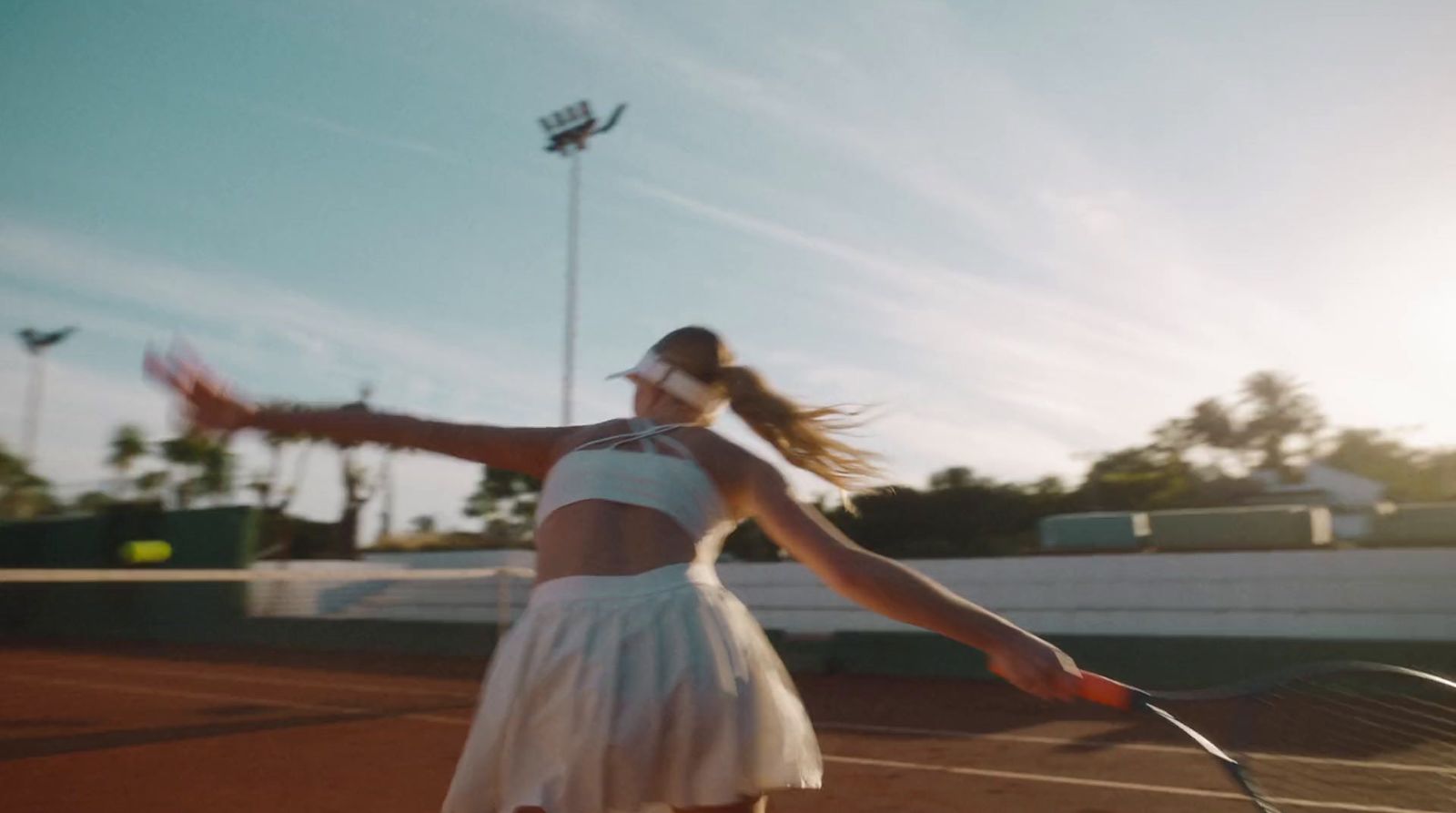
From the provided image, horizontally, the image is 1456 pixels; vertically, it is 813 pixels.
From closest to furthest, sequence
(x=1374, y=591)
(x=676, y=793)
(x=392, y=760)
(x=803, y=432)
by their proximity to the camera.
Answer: (x=676, y=793) < (x=803, y=432) < (x=392, y=760) < (x=1374, y=591)

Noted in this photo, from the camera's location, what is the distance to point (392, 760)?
8297 millimetres

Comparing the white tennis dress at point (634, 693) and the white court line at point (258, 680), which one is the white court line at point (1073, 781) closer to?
the white tennis dress at point (634, 693)

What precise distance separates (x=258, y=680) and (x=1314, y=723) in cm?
1426

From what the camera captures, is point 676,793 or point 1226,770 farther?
point 1226,770

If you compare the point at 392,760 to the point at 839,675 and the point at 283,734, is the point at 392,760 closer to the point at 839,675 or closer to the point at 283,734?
the point at 283,734

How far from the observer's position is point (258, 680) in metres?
15.1

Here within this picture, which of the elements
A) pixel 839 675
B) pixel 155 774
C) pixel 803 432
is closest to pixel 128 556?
pixel 839 675

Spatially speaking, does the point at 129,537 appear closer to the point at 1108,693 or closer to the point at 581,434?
the point at 581,434

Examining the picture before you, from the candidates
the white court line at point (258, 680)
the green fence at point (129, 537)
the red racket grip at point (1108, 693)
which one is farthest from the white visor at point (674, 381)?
the green fence at point (129, 537)

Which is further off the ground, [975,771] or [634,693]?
[634,693]

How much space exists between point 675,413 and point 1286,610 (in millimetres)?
15602

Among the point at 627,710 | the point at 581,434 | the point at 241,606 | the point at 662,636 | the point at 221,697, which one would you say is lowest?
the point at 221,697

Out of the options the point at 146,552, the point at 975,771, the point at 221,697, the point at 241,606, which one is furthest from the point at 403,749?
the point at 146,552

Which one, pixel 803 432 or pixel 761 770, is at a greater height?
pixel 803 432
